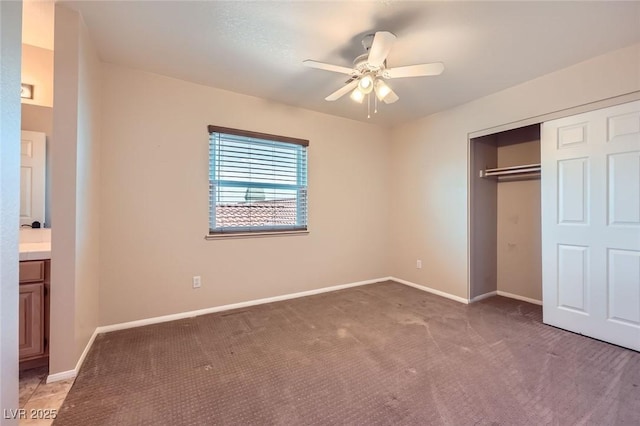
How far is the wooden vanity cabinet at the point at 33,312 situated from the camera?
70.9 inches

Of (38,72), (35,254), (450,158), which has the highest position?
(38,72)

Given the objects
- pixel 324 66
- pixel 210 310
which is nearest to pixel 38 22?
pixel 324 66

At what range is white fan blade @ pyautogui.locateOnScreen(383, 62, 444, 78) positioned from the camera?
6.24 feet

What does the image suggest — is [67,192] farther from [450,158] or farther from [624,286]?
[624,286]

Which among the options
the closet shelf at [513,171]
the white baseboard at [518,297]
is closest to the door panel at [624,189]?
the closet shelf at [513,171]

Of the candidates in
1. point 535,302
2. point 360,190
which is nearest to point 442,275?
point 535,302

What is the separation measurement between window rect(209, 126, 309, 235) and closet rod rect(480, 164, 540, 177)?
2.33 metres

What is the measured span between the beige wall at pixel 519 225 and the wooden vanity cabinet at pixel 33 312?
184 inches

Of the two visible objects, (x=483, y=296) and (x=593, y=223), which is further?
(x=483, y=296)

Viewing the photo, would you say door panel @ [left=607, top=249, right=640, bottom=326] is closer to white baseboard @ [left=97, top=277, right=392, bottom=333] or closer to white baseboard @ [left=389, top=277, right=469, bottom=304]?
white baseboard @ [left=389, top=277, right=469, bottom=304]

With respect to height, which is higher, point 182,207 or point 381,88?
point 381,88

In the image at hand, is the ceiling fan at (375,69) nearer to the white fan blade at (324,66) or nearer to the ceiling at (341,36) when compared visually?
the white fan blade at (324,66)

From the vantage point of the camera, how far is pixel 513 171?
10.6ft

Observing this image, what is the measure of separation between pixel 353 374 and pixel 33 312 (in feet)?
7.21
